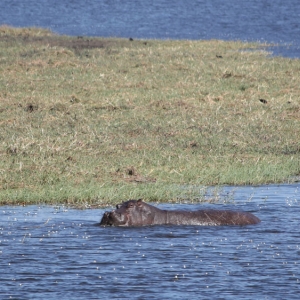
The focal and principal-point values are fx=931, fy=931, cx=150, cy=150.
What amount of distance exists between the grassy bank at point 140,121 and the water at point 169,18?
841cm

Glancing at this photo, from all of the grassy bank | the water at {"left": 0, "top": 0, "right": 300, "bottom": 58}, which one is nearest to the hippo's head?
the grassy bank

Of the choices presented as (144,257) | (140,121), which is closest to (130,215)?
(144,257)

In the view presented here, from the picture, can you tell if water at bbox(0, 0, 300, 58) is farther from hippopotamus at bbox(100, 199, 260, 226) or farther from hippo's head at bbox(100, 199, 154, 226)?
hippo's head at bbox(100, 199, 154, 226)

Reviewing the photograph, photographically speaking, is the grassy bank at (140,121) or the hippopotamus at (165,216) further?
the grassy bank at (140,121)

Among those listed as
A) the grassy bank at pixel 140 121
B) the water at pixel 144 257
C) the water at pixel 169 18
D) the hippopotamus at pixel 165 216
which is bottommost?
the water at pixel 144 257

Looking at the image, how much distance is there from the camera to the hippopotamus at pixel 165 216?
11688mm

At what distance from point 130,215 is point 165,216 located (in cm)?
46

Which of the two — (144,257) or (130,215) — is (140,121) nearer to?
(130,215)

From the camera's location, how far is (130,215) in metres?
11.7

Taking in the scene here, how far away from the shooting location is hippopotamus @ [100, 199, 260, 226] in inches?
460

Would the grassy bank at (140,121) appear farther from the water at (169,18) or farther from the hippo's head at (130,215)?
the water at (169,18)

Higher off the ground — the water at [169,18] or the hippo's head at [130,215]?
the water at [169,18]

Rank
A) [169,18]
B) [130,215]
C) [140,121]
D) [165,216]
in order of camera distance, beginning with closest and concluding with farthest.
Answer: [130,215], [165,216], [140,121], [169,18]

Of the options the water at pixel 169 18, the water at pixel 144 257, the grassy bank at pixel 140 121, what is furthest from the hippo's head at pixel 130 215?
the water at pixel 169 18
